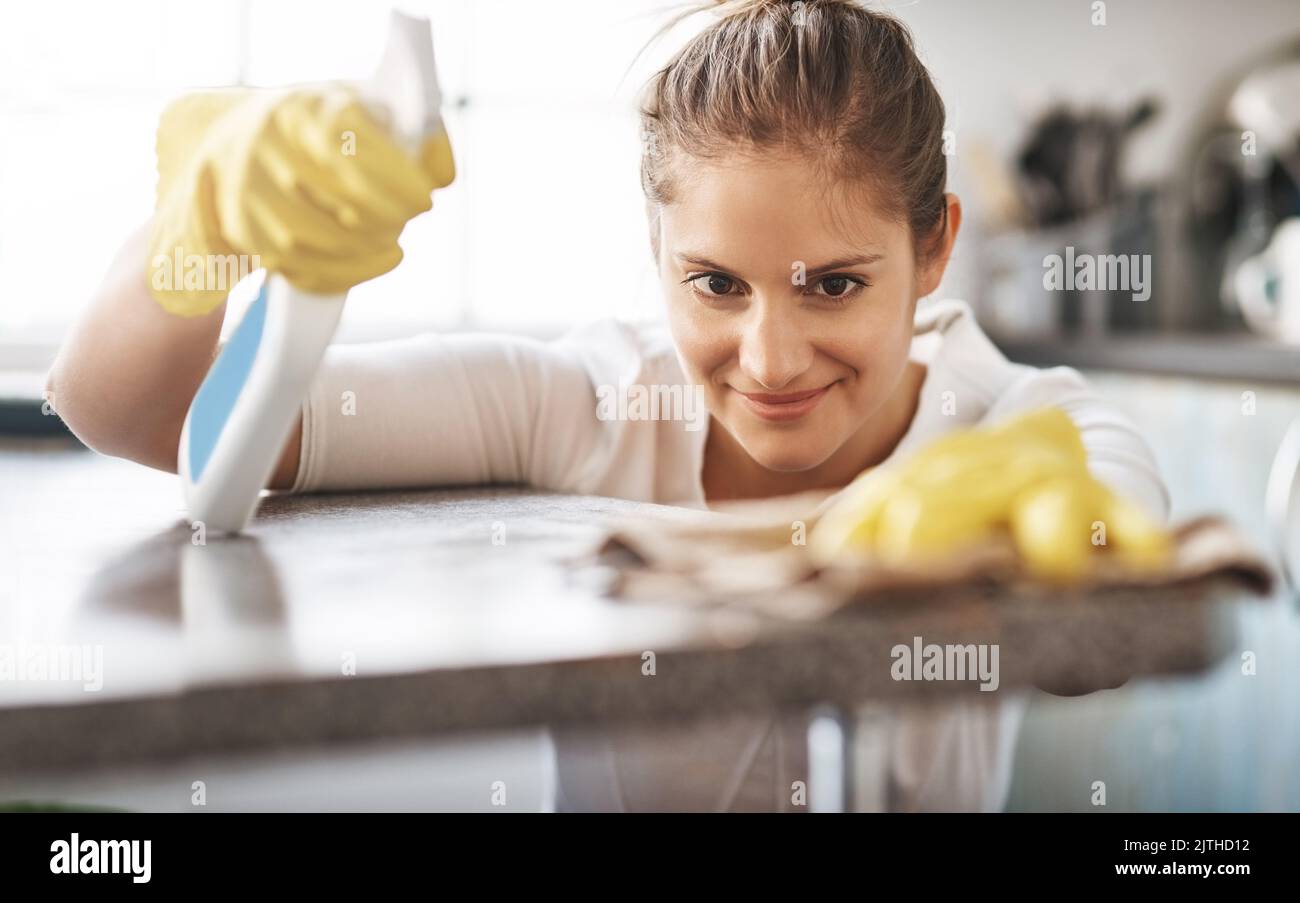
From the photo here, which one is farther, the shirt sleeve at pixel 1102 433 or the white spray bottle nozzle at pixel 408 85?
the shirt sleeve at pixel 1102 433

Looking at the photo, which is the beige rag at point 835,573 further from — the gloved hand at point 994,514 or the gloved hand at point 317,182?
the gloved hand at point 317,182

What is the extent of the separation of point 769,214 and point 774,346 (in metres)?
0.10

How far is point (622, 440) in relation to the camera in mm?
1022

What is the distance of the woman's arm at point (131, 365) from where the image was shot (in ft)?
2.27

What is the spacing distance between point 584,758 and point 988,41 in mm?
2223

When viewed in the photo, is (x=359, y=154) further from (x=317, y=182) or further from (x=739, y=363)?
(x=739, y=363)

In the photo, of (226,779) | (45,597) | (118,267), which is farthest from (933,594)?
(226,779)

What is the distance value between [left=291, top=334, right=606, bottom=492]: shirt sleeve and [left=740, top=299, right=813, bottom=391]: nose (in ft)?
0.54

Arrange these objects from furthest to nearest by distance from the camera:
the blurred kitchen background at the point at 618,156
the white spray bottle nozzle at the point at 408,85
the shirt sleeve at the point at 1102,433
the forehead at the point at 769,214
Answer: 1. the blurred kitchen background at the point at 618,156
2. the forehead at the point at 769,214
3. the shirt sleeve at the point at 1102,433
4. the white spray bottle nozzle at the point at 408,85

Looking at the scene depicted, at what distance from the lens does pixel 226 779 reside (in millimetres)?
1621

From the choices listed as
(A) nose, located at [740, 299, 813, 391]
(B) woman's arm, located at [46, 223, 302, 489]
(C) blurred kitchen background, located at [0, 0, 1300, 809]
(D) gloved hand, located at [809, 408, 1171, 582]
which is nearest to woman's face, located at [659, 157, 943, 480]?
(A) nose, located at [740, 299, 813, 391]

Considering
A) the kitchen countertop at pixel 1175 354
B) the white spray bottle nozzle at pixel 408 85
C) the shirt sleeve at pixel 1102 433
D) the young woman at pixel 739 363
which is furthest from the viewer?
the kitchen countertop at pixel 1175 354

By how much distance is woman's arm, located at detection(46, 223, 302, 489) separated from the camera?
692 mm

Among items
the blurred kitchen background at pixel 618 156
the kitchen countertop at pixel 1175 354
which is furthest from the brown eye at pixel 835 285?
the blurred kitchen background at pixel 618 156
